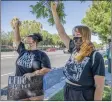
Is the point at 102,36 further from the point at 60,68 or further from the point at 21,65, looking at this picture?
the point at 21,65

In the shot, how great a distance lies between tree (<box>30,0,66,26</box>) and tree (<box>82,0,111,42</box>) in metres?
0.32

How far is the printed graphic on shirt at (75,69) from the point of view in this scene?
2234 mm

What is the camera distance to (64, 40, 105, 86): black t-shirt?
2.14 metres

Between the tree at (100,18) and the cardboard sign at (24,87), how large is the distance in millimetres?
1007

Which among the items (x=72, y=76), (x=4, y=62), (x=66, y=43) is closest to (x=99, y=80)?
(x=72, y=76)

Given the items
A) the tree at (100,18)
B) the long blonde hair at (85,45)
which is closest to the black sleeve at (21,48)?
the long blonde hair at (85,45)

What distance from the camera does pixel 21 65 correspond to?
2549 millimetres

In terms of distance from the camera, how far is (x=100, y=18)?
3.22 metres

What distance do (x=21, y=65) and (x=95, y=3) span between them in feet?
4.43

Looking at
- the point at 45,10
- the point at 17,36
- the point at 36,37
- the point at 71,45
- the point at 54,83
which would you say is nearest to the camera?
the point at 71,45

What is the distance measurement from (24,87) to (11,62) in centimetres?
43

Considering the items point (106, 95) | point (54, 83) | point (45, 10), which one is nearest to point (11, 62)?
point (54, 83)

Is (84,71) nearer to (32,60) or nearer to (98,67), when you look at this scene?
(98,67)

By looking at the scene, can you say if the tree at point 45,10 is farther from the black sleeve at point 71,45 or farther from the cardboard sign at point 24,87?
the cardboard sign at point 24,87
